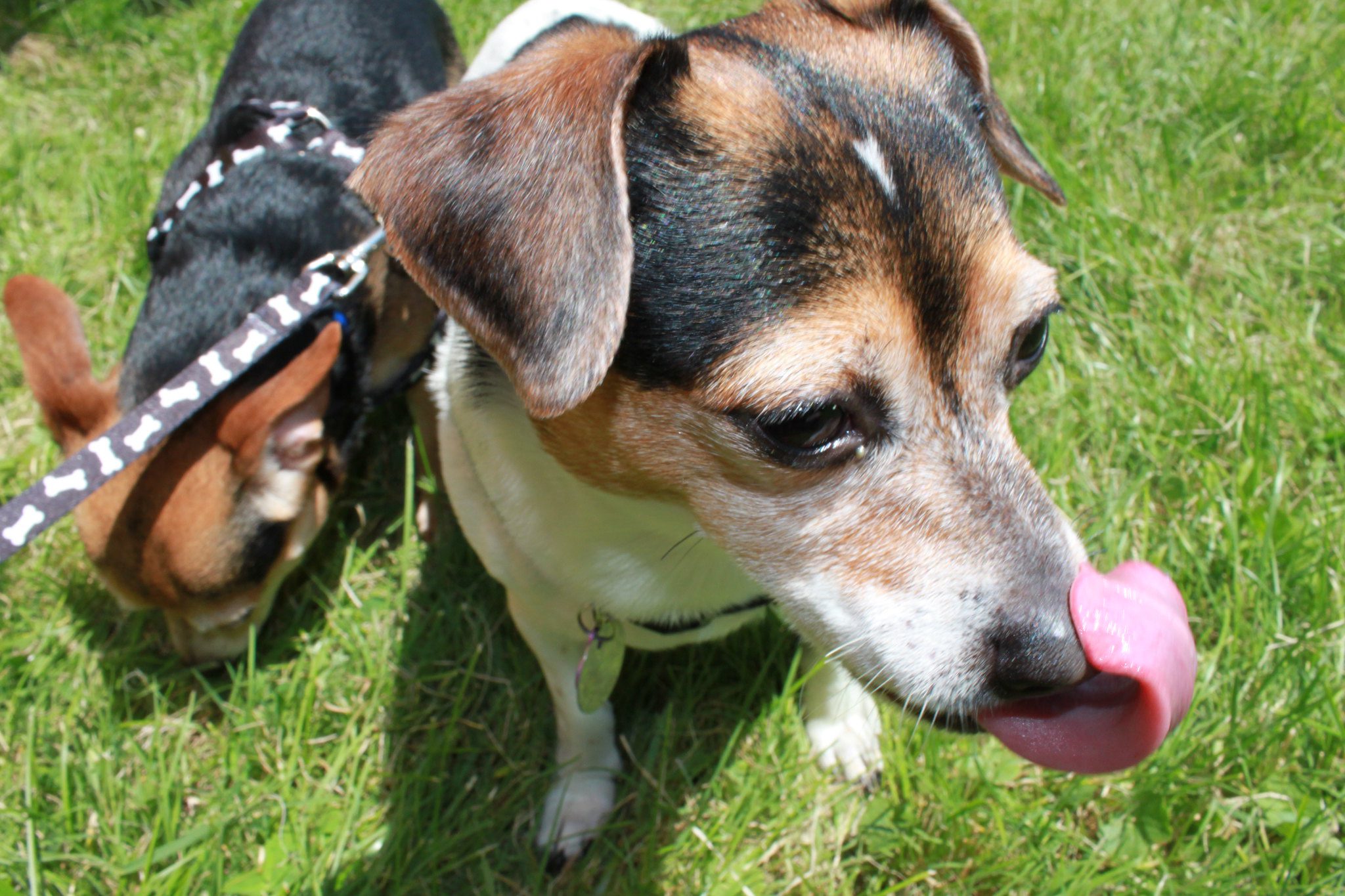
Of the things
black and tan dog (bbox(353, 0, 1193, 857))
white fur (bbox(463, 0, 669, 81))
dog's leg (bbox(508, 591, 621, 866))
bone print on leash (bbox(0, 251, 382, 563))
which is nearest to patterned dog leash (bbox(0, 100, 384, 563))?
bone print on leash (bbox(0, 251, 382, 563))

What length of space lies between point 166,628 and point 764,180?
261 cm

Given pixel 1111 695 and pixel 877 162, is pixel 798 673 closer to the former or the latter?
pixel 1111 695

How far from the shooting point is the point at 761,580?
6.34 feet

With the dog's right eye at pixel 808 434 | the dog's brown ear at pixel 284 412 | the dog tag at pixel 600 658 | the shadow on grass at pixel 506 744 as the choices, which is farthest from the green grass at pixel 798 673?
the dog's right eye at pixel 808 434

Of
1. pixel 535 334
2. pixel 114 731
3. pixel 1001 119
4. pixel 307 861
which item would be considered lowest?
pixel 307 861

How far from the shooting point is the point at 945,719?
190 cm

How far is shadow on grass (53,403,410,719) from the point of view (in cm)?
317

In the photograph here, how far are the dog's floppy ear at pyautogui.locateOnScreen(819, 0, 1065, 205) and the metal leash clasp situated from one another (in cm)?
150

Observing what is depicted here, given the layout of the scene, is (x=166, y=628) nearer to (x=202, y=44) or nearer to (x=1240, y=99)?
(x=202, y=44)

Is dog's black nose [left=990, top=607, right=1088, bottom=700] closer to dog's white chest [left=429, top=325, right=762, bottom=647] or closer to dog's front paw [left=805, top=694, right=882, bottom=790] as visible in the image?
dog's white chest [left=429, top=325, right=762, bottom=647]

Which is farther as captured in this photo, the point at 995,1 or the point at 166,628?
the point at 995,1

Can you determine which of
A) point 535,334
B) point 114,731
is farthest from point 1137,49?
point 114,731

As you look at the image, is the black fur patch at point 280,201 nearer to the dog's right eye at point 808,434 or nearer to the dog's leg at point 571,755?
the dog's leg at point 571,755

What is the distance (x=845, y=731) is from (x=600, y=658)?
2.53 feet
